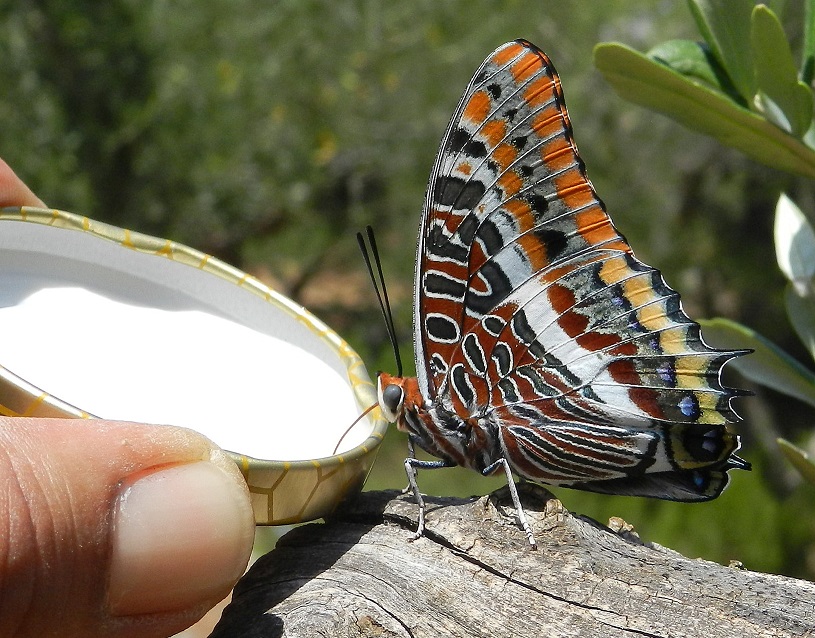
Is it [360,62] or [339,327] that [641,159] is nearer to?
[360,62]

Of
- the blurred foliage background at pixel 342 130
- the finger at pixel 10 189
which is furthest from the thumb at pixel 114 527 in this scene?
the blurred foliage background at pixel 342 130

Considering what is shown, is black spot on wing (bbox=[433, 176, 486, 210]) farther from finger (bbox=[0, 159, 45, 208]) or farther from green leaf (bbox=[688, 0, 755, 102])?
finger (bbox=[0, 159, 45, 208])

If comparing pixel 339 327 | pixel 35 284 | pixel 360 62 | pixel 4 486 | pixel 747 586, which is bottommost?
pixel 747 586

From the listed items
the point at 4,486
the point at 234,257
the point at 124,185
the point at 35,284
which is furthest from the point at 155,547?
the point at 234,257

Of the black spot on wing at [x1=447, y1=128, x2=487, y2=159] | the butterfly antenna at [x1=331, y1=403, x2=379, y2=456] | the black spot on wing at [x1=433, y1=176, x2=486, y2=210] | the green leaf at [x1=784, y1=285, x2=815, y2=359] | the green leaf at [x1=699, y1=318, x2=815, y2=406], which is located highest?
the black spot on wing at [x1=447, y1=128, x2=487, y2=159]

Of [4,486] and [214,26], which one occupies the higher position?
[214,26]

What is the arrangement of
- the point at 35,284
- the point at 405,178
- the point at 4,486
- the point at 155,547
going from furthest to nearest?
the point at 405,178
the point at 35,284
the point at 155,547
the point at 4,486

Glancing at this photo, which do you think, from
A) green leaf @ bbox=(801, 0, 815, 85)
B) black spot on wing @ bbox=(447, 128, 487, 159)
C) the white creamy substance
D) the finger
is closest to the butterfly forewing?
black spot on wing @ bbox=(447, 128, 487, 159)

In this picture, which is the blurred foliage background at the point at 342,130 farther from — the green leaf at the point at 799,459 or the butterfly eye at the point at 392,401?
the green leaf at the point at 799,459
